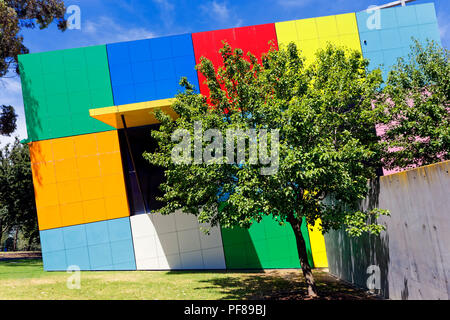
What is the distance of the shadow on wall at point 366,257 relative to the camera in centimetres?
1065

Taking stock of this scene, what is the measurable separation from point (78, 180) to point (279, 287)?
508 inches

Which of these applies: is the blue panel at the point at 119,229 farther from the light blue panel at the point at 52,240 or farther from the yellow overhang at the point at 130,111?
the yellow overhang at the point at 130,111

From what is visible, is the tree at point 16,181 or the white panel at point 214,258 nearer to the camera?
the white panel at point 214,258

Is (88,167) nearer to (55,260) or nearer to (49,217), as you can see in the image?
(49,217)

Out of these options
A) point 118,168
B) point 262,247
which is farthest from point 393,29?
point 118,168

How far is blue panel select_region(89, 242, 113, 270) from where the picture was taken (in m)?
18.9

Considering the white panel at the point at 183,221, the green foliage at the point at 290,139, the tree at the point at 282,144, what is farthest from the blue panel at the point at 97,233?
the tree at the point at 282,144

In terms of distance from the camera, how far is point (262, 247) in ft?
64.8

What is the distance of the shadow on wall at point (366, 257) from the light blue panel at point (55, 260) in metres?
15.0

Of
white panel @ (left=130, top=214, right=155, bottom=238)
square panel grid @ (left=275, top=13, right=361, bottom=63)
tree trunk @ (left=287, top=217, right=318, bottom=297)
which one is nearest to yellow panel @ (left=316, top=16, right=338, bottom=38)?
square panel grid @ (left=275, top=13, right=361, bottom=63)
